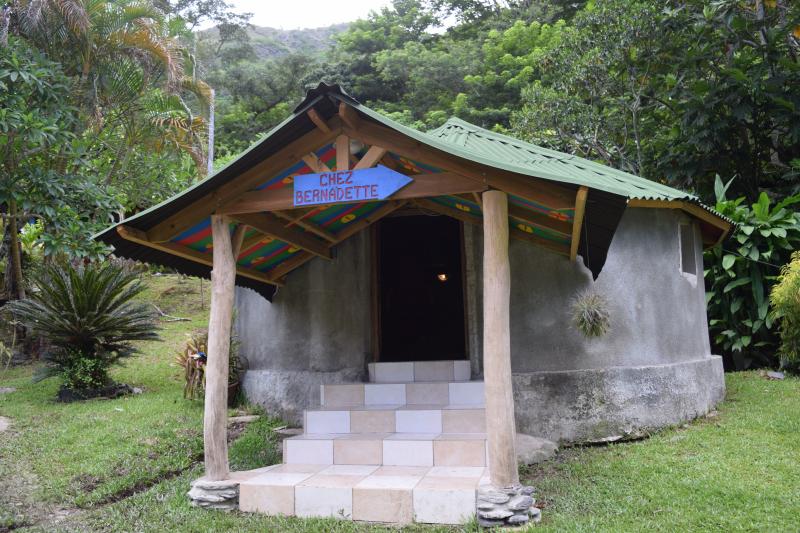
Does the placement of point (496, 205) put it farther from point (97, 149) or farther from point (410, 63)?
point (410, 63)

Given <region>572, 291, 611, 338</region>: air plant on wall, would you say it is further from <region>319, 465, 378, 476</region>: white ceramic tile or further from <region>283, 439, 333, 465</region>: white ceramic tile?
<region>283, 439, 333, 465</region>: white ceramic tile

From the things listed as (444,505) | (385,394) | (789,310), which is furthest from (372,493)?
(789,310)

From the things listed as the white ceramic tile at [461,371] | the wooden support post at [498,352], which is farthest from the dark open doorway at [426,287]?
the wooden support post at [498,352]

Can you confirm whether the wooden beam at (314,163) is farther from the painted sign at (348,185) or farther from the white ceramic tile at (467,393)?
the white ceramic tile at (467,393)

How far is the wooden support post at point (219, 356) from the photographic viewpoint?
16.3 feet

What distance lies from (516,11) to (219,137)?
38.5ft

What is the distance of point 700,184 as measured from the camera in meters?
11.5

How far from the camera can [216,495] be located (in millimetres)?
4816

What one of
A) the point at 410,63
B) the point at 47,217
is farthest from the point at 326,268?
the point at 410,63

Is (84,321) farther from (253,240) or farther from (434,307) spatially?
(434,307)

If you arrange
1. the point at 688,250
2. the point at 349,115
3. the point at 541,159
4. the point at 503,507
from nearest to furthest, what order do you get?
1. the point at 503,507
2. the point at 349,115
3. the point at 541,159
4. the point at 688,250

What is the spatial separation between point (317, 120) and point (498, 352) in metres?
2.19

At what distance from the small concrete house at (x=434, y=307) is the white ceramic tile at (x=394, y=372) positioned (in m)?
0.03

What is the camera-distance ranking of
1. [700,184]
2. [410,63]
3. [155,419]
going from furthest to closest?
[410,63]
[700,184]
[155,419]
